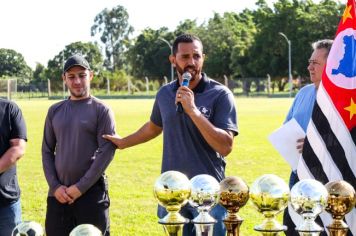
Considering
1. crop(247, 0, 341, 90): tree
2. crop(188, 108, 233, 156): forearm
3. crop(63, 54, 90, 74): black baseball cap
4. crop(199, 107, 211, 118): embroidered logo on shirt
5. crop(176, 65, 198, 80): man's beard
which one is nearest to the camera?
crop(188, 108, 233, 156): forearm

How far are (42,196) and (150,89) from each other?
79471 mm

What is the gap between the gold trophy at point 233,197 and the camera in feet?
6.61

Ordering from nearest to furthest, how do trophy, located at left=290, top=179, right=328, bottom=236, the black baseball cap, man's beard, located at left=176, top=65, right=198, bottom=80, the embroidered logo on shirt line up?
trophy, located at left=290, top=179, right=328, bottom=236 < man's beard, located at left=176, top=65, right=198, bottom=80 < the embroidered logo on shirt < the black baseball cap

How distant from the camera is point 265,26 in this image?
76938mm

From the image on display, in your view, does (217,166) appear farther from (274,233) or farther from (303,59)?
(303,59)

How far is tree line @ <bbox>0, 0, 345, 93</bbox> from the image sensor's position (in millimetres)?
73188

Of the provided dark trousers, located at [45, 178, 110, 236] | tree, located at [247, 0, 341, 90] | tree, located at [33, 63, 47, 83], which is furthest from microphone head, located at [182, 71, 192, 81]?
tree, located at [33, 63, 47, 83]

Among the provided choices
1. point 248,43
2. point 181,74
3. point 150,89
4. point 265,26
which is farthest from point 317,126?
point 150,89

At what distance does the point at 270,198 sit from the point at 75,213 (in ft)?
9.57

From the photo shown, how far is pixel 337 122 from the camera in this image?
3572mm

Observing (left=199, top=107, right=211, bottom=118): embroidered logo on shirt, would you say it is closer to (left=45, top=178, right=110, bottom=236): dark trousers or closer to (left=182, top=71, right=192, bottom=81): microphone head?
(left=182, top=71, right=192, bottom=81): microphone head

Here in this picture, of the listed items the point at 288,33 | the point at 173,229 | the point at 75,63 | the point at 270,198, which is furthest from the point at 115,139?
the point at 288,33

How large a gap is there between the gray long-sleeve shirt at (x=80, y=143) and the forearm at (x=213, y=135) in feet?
3.22

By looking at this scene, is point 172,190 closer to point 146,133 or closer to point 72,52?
point 146,133
